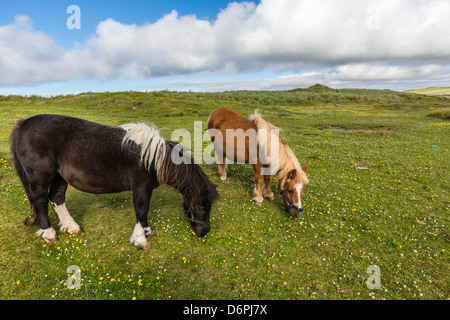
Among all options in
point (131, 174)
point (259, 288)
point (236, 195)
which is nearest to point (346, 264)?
point (259, 288)

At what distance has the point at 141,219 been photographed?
5582 mm

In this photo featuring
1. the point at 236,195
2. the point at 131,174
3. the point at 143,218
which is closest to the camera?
the point at 131,174

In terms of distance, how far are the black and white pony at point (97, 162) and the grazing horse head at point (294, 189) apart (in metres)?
2.42

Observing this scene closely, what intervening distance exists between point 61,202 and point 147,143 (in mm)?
3277

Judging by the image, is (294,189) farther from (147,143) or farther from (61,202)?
(61,202)

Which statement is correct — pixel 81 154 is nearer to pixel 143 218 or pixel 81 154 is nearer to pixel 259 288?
pixel 143 218

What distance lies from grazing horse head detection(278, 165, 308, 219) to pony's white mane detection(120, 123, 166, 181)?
12.3ft

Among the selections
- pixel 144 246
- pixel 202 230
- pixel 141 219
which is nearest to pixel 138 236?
pixel 144 246

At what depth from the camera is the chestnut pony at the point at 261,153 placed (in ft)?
21.0

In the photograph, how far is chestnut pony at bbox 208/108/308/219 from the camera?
641 cm

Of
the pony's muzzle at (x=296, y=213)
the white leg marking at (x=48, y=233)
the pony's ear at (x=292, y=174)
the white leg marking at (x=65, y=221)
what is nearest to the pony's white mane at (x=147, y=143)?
the white leg marking at (x=65, y=221)

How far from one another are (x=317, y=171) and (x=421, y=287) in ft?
23.9
